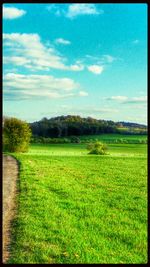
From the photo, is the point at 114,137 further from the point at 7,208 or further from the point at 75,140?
the point at 7,208

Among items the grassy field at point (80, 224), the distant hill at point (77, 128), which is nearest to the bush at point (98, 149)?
the distant hill at point (77, 128)

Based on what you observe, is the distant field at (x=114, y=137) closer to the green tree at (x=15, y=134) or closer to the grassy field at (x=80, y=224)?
the green tree at (x=15, y=134)

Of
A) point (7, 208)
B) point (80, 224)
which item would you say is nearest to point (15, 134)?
point (7, 208)

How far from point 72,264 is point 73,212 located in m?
4.32

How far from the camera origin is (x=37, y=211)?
12.1m

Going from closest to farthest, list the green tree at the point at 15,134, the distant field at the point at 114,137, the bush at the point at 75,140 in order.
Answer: the green tree at the point at 15,134 < the distant field at the point at 114,137 < the bush at the point at 75,140

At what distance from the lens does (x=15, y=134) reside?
53000 millimetres

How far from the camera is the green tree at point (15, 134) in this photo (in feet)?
173

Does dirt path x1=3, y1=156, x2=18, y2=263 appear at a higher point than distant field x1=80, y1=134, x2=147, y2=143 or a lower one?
lower

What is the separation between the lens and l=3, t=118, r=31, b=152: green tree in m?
52.8

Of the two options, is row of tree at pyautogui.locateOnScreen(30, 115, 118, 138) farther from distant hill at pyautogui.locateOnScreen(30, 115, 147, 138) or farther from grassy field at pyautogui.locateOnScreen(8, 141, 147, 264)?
grassy field at pyautogui.locateOnScreen(8, 141, 147, 264)

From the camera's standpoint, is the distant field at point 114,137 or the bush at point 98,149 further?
the distant field at point 114,137

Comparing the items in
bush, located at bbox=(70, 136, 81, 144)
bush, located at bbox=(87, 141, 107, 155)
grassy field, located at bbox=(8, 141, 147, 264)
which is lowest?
grassy field, located at bbox=(8, 141, 147, 264)

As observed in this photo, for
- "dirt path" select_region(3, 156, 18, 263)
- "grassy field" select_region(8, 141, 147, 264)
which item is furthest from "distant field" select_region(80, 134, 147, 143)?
"grassy field" select_region(8, 141, 147, 264)
